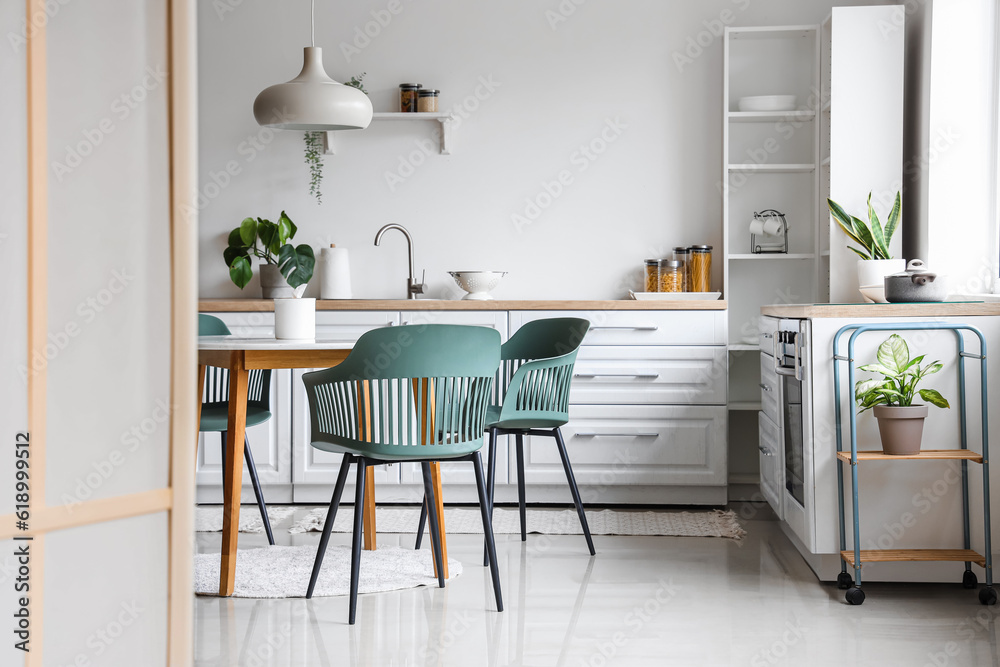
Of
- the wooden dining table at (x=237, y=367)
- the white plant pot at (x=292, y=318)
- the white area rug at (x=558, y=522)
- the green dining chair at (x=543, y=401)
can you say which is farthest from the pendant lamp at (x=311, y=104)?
the white area rug at (x=558, y=522)

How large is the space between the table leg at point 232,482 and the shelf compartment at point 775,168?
7.91 ft

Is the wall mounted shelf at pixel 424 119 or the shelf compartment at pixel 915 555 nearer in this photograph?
the shelf compartment at pixel 915 555

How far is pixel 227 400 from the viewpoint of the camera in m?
3.15

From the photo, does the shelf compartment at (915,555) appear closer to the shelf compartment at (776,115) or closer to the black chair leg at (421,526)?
the black chair leg at (421,526)

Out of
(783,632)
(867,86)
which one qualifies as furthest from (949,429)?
(867,86)

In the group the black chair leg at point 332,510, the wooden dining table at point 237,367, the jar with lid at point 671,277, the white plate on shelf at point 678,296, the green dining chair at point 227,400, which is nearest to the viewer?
the black chair leg at point 332,510

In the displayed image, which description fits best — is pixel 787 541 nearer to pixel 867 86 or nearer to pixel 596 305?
pixel 596 305

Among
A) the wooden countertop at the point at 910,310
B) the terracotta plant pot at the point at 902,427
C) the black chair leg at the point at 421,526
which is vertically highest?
the wooden countertop at the point at 910,310

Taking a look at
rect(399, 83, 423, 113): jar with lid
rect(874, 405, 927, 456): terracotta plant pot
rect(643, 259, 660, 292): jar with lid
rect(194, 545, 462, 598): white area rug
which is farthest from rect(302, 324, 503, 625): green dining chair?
rect(399, 83, 423, 113): jar with lid

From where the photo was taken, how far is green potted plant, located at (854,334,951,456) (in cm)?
244

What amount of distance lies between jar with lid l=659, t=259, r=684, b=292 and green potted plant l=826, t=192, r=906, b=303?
0.69 m

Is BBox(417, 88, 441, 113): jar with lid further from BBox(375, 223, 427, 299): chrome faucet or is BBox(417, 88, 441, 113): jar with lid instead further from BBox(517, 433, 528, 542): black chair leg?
BBox(517, 433, 528, 542): black chair leg

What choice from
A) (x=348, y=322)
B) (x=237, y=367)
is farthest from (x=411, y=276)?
(x=237, y=367)

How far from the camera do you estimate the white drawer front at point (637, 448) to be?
3615mm
